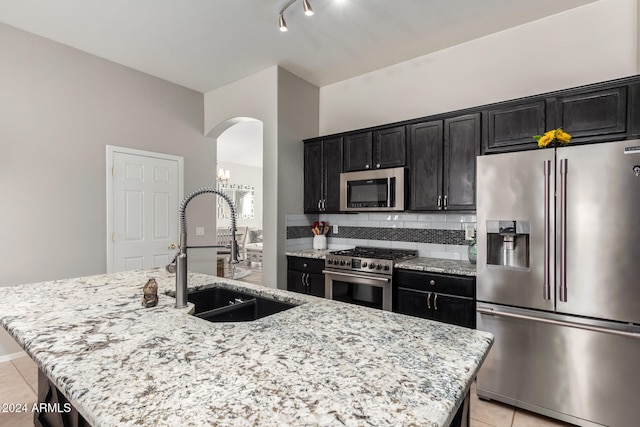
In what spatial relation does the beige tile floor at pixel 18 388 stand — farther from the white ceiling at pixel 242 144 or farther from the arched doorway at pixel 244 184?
the white ceiling at pixel 242 144

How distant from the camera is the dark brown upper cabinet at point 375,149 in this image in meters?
3.22

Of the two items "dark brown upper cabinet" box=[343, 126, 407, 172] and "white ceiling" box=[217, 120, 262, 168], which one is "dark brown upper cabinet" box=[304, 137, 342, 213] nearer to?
"dark brown upper cabinet" box=[343, 126, 407, 172]

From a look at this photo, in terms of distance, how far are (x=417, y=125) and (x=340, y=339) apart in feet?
8.26

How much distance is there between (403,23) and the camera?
110 inches

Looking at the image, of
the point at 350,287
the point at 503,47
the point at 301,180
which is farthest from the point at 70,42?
the point at 503,47

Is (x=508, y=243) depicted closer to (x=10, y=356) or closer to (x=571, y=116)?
(x=571, y=116)

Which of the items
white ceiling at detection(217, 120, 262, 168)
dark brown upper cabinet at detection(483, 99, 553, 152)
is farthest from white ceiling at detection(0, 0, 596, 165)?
white ceiling at detection(217, 120, 262, 168)

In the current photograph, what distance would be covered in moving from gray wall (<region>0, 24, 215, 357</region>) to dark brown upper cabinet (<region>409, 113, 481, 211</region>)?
304cm

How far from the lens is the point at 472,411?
2227 mm

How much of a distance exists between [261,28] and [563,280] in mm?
2967

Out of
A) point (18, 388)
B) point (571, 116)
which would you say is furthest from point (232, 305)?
point (571, 116)

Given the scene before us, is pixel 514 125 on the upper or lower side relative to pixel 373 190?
upper

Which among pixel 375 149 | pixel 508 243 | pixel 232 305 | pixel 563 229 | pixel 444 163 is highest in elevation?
pixel 375 149

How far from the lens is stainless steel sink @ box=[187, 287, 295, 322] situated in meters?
1.61
